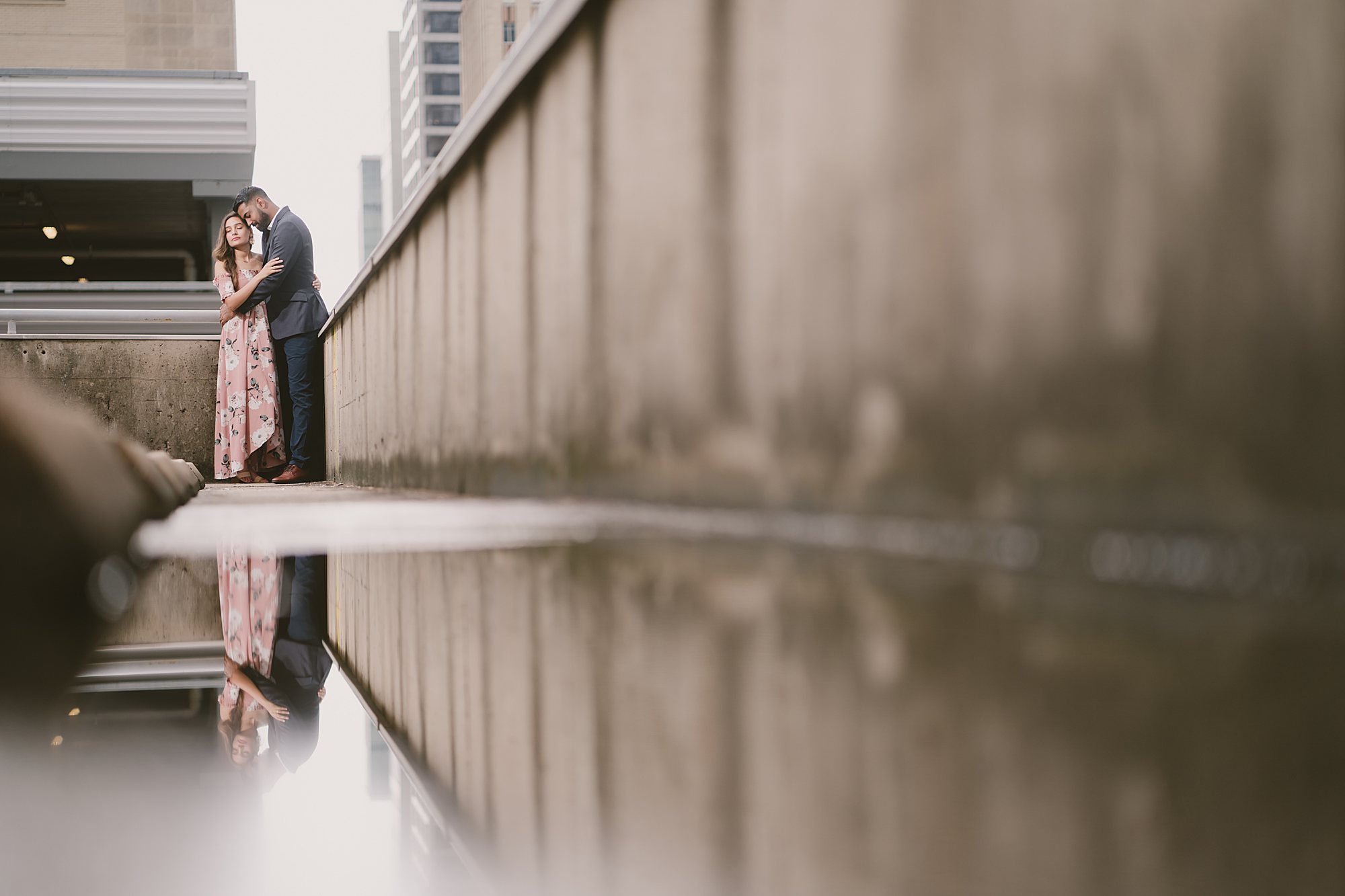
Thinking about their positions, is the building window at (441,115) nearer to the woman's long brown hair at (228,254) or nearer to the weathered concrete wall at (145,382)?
the weathered concrete wall at (145,382)

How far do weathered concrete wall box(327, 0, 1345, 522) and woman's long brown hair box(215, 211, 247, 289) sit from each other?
4581 mm

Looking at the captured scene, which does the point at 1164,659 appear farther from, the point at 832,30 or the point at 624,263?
the point at 624,263

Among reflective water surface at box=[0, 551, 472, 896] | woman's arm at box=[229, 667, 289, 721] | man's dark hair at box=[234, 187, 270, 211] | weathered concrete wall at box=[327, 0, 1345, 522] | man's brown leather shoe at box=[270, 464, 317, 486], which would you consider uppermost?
man's dark hair at box=[234, 187, 270, 211]

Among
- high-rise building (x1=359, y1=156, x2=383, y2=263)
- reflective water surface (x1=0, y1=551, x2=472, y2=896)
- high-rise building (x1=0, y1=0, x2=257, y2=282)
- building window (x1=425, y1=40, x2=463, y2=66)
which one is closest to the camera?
reflective water surface (x1=0, y1=551, x2=472, y2=896)

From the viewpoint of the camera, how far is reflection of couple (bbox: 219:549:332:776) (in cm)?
54

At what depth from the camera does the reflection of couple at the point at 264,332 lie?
652 centimetres

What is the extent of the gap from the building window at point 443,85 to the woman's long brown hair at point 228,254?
186 feet

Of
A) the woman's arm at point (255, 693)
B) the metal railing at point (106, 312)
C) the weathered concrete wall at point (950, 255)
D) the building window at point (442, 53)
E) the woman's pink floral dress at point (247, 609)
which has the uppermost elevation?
the building window at point (442, 53)

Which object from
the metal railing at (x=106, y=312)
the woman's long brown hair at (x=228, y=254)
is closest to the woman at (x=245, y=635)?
the woman's long brown hair at (x=228, y=254)

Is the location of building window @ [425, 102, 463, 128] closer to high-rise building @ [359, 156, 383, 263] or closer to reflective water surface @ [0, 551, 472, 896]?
high-rise building @ [359, 156, 383, 263]

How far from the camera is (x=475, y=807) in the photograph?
434 mm

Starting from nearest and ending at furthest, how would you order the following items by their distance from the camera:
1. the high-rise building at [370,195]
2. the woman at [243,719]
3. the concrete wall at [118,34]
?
1. the woman at [243,719]
2. the concrete wall at [118,34]
3. the high-rise building at [370,195]

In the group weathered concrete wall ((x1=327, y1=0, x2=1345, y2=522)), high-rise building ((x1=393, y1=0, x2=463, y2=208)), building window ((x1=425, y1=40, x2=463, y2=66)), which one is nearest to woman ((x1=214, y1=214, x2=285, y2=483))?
weathered concrete wall ((x1=327, y1=0, x2=1345, y2=522))

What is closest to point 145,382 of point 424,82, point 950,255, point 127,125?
point 127,125
